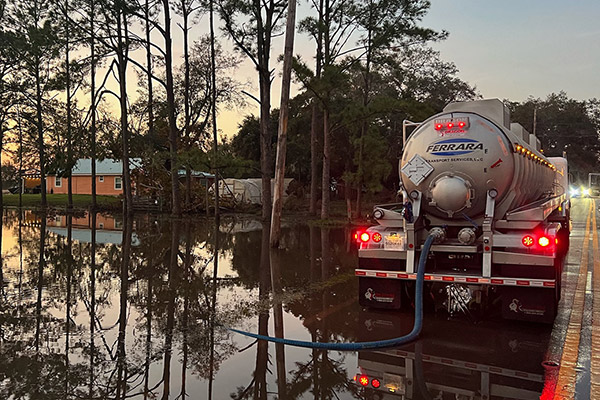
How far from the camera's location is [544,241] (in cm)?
716

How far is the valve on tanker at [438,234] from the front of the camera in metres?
7.91

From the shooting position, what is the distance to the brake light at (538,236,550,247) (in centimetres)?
714

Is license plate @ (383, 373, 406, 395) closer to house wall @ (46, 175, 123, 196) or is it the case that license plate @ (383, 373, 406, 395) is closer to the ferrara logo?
the ferrara logo

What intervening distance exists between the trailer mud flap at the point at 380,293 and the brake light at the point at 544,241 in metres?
2.16

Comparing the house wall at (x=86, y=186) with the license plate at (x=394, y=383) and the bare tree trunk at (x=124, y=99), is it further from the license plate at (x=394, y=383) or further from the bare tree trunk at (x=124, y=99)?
the license plate at (x=394, y=383)

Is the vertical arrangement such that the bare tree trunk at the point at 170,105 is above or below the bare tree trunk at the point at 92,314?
above

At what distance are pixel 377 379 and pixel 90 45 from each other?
98.0 feet

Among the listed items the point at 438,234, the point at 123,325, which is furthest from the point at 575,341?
the point at 123,325

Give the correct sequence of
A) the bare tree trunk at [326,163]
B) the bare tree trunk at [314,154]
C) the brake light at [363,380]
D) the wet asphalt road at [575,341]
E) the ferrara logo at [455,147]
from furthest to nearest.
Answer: the bare tree trunk at [314,154], the bare tree trunk at [326,163], the ferrara logo at [455,147], the brake light at [363,380], the wet asphalt road at [575,341]

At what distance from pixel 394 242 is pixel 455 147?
178 cm

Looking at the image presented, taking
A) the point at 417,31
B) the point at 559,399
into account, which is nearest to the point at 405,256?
the point at 559,399

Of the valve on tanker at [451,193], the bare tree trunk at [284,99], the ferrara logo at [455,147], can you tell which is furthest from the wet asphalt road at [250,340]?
the bare tree trunk at [284,99]

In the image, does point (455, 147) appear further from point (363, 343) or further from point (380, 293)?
point (363, 343)

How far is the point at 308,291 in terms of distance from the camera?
32.4ft
